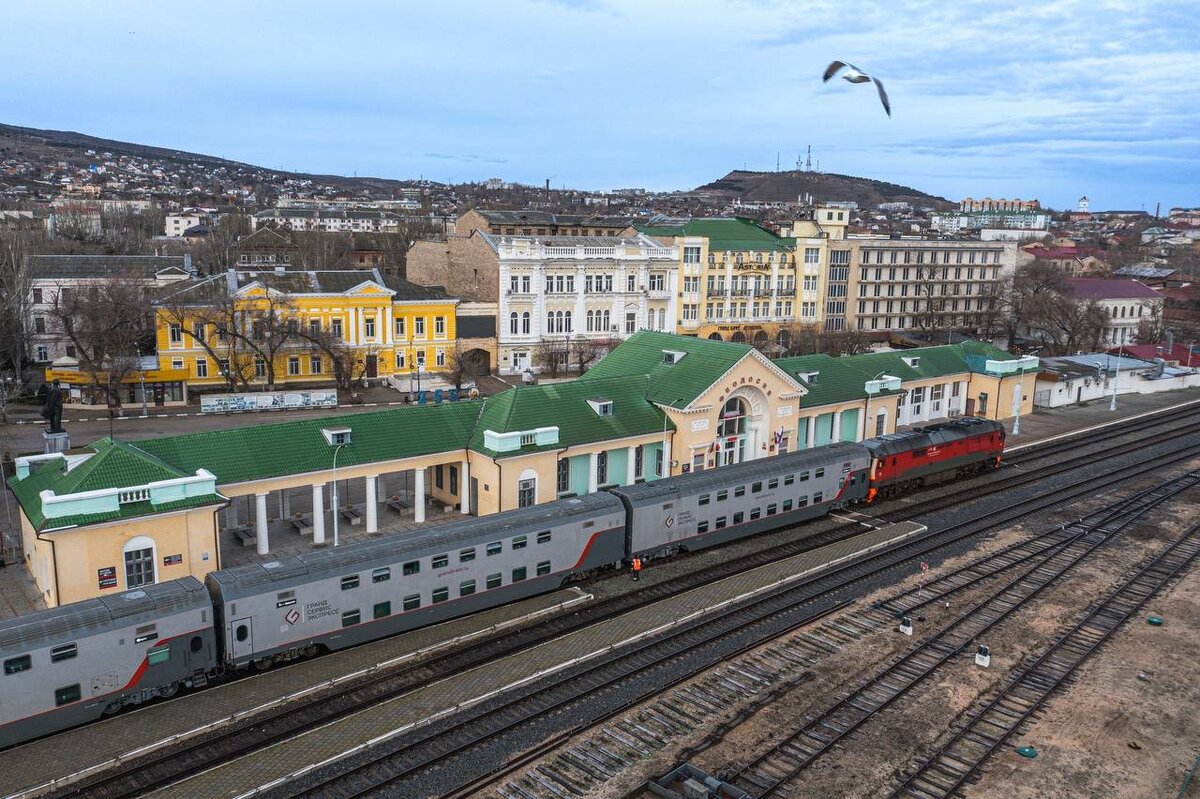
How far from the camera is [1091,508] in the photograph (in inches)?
1754

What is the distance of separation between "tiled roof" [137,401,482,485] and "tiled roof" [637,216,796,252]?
Answer: 2159 inches

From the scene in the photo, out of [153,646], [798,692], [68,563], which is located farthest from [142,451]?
[798,692]

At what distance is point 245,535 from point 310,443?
4.95m

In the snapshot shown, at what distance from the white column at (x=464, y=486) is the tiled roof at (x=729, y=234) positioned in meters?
54.3

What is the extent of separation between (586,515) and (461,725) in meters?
10.6

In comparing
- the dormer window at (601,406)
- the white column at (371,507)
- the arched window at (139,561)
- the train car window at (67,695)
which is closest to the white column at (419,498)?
the white column at (371,507)

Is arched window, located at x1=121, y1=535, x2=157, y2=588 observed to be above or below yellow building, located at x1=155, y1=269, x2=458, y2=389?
below

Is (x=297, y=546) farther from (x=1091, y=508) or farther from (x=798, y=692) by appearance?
(x=1091, y=508)

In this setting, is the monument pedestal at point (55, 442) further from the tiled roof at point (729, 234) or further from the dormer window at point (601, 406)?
the tiled roof at point (729, 234)

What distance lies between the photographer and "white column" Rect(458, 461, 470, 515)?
3884 centimetres

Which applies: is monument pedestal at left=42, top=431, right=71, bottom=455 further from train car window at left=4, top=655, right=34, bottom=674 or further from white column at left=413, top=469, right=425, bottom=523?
train car window at left=4, top=655, right=34, bottom=674

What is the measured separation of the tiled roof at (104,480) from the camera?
28.0 metres

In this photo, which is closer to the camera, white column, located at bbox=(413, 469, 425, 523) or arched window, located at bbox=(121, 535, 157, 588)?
arched window, located at bbox=(121, 535, 157, 588)

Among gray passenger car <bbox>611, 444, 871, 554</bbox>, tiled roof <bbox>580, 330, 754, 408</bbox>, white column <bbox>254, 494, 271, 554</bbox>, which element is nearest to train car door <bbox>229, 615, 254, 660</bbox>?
white column <bbox>254, 494, 271, 554</bbox>
